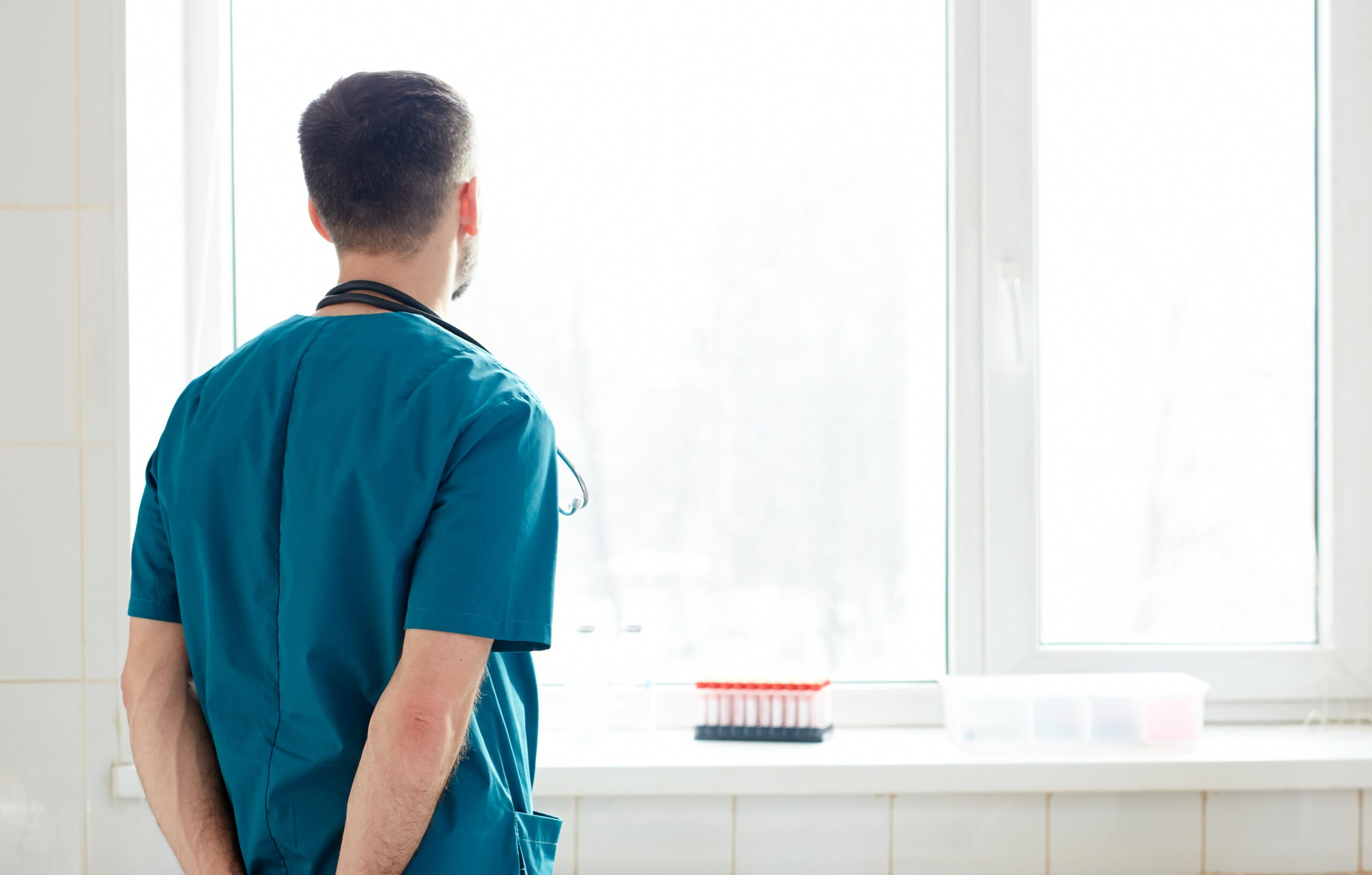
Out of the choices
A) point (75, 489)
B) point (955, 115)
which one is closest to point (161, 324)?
point (75, 489)

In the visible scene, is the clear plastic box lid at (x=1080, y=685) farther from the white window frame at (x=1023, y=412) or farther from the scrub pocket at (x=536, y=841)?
the scrub pocket at (x=536, y=841)

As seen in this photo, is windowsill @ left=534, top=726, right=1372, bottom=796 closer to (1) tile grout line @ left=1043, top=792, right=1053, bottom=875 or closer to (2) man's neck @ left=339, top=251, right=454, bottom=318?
(1) tile grout line @ left=1043, top=792, right=1053, bottom=875

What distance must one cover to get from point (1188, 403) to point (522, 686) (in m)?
1.11

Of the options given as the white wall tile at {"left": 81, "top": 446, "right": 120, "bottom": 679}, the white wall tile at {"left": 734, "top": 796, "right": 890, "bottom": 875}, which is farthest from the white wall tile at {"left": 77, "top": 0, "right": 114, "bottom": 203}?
the white wall tile at {"left": 734, "top": 796, "right": 890, "bottom": 875}

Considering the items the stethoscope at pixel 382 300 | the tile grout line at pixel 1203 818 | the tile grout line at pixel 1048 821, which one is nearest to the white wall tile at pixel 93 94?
the stethoscope at pixel 382 300

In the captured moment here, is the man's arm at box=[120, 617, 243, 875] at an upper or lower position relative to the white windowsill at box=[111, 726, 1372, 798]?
upper

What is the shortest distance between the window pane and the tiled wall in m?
0.27

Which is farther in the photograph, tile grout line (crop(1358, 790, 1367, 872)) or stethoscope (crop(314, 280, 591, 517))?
tile grout line (crop(1358, 790, 1367, 872))

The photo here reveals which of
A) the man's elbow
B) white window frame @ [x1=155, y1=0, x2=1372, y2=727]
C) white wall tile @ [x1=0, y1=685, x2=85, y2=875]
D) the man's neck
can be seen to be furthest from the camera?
white window frame @ [x1=155, y1=0, x2=1372, y2=727]

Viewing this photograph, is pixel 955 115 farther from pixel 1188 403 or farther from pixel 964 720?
pixel 964 720

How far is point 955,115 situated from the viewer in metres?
1.50

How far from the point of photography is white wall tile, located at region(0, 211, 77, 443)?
126cm

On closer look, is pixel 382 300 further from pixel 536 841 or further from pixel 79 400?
pixel 79 400

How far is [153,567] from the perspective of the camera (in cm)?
82
